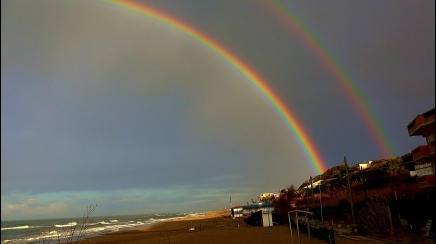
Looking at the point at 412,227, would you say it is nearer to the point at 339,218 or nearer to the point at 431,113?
the point at 431,113

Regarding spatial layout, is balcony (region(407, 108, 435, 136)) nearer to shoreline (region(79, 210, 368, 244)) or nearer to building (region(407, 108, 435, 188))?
building (region(407, 108, 435, 188))

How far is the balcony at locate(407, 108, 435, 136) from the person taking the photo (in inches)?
735

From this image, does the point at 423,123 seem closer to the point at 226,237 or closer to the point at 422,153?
the point at 422,153

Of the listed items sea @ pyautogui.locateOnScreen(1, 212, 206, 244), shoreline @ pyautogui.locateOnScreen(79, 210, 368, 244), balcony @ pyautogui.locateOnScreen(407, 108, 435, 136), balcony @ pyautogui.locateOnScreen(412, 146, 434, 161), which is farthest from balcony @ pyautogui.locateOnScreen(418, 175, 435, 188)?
sea @ pyautogui.locateOnScreen(1, 212, 206, 244)

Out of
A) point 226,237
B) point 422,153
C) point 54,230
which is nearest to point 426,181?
point 422,153

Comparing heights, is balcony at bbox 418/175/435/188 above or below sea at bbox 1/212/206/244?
above

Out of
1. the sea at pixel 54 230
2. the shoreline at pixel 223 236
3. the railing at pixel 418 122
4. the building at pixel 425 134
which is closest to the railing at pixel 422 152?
the building at pixel 425 134

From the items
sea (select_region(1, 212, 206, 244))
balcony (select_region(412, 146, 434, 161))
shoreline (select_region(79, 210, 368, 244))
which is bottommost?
sea (select_region(1, 212, 206, 244))

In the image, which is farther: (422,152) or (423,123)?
(422,152)

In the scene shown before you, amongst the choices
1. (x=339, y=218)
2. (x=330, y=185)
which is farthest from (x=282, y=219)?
(x=330, y=185)

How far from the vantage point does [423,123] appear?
744 inches

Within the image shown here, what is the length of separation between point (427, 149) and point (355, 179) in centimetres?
2821

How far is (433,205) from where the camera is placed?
17.3m

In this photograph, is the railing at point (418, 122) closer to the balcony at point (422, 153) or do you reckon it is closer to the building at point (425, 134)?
the building at point (425, 134)
